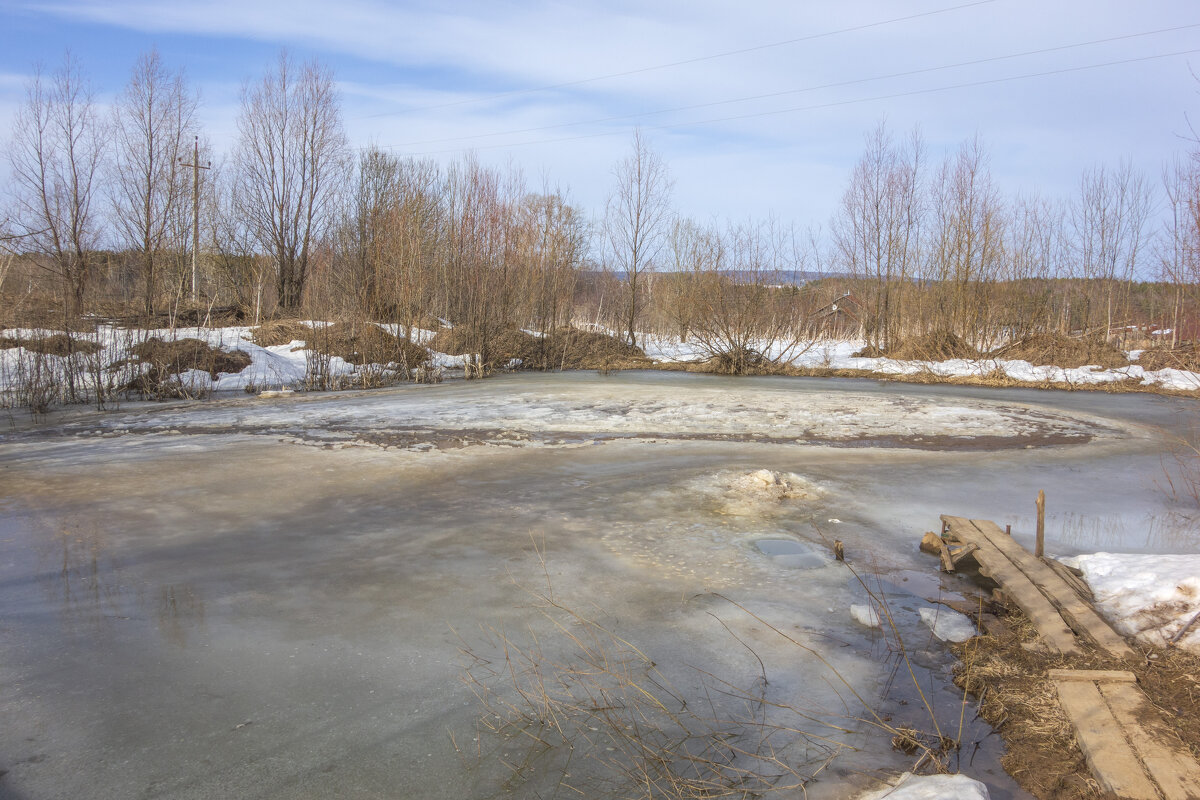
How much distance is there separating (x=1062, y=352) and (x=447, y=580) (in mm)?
21153

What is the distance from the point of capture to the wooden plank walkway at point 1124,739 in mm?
2639

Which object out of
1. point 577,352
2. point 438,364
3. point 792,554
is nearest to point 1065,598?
→ point 792,554

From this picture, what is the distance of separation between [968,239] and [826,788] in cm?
2281

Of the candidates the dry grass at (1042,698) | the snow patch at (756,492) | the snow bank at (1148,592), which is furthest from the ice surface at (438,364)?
the dry grass at (1042,698)

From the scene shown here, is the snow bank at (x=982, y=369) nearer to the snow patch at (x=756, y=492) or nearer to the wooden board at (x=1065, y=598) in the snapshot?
the snow patch at (x=756, y=492)

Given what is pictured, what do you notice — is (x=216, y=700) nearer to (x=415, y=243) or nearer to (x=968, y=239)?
(x=415, y=243)

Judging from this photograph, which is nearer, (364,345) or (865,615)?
(865,615)

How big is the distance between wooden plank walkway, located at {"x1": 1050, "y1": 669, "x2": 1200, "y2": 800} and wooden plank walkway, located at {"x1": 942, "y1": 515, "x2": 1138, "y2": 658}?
1.14 ft

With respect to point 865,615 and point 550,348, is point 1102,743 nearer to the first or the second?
point 865,615

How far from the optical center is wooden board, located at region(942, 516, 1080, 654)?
383 cm

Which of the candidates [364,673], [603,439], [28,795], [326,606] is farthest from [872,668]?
[603,439]

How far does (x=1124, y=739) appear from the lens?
292 cm

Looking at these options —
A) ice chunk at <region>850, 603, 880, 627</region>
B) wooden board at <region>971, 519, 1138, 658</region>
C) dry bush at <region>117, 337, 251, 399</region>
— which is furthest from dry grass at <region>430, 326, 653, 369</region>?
ice chunk at <region>850, 603, 880, 627</region>

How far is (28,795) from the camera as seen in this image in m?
2.67
